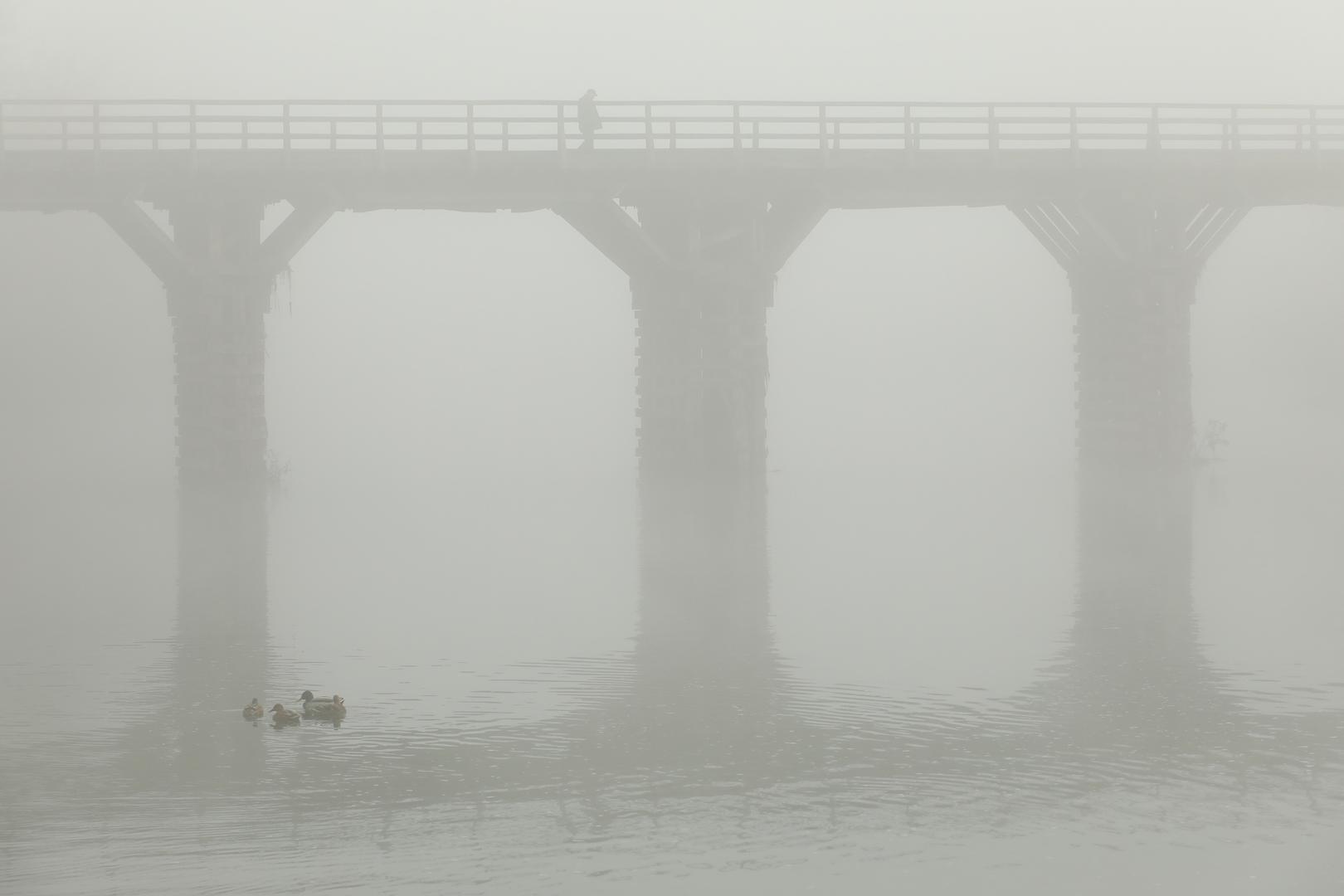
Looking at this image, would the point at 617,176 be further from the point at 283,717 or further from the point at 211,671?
the point at 283,717

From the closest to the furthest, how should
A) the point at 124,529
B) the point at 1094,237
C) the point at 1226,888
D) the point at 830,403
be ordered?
the point at 1226,888 → the point at 124,529 → the point at 1094,237 → the point at 830,403

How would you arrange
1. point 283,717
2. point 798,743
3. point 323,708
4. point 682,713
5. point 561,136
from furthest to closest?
1. point 561,136
2. point 682,713
3. point 323,708
4. point 283,717
5. point 798,743

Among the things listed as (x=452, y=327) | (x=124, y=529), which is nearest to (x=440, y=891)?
(x=124, y=529)

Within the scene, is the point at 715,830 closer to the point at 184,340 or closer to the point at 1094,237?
the point at 184,340

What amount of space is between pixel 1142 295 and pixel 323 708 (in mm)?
27033

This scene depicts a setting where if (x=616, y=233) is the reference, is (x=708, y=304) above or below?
below

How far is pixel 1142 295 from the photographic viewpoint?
37281 mm

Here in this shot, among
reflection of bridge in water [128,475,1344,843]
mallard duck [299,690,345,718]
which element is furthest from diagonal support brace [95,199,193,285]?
mallard duck [299,690,345,718]

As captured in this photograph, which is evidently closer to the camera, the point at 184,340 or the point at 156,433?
the point at 184,340

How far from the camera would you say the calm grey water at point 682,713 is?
10.8m

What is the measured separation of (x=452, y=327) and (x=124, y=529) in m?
84.6

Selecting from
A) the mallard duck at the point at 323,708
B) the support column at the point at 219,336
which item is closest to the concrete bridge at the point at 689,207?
the support column at the point at 219,336

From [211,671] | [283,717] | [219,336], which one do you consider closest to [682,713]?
[283,717]

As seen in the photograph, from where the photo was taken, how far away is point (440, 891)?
10242mm
